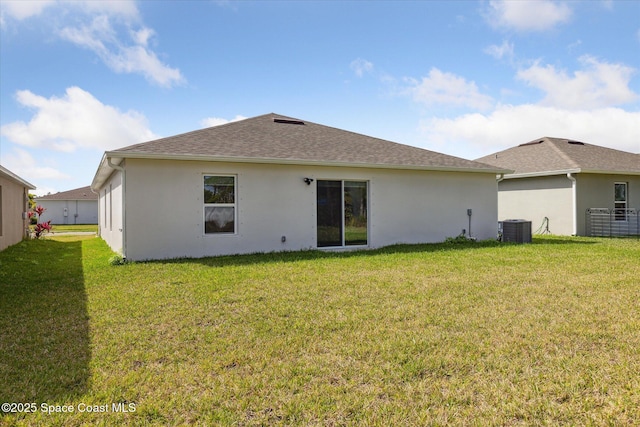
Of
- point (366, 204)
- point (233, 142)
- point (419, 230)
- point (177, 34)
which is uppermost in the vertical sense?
point (177, 34)

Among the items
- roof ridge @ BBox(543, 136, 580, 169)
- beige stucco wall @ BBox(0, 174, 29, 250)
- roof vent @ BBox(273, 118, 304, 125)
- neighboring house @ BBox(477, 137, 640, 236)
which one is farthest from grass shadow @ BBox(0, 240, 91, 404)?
roof ridge @ BBox(543, 136, 580, 169)

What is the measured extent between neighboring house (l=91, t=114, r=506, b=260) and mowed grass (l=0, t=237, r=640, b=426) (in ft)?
8.75

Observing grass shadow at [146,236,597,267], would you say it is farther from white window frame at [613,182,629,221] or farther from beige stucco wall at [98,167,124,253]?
white window frame at [613,182,629,221]

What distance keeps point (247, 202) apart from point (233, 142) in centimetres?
190

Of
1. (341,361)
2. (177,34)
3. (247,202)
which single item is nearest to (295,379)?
(341,361)

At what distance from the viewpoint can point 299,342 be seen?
3938 mm

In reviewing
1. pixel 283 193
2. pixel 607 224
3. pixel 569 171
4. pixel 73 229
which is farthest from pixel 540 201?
pixel 73 229

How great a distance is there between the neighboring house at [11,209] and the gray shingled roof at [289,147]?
213 inches

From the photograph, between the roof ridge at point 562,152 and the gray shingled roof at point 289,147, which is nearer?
the gray shingled roof at point 289,147

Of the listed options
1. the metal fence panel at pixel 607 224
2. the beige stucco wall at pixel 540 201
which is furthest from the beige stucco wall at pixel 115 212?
the metal fence panel at pixel 607 224

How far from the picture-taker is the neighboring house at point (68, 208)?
37250mm

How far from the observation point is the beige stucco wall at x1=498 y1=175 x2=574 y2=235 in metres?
15.8

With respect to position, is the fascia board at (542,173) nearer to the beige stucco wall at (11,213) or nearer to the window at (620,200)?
the window at (620,200)

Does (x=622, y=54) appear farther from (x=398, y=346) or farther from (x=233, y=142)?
(x=398, y=346)
